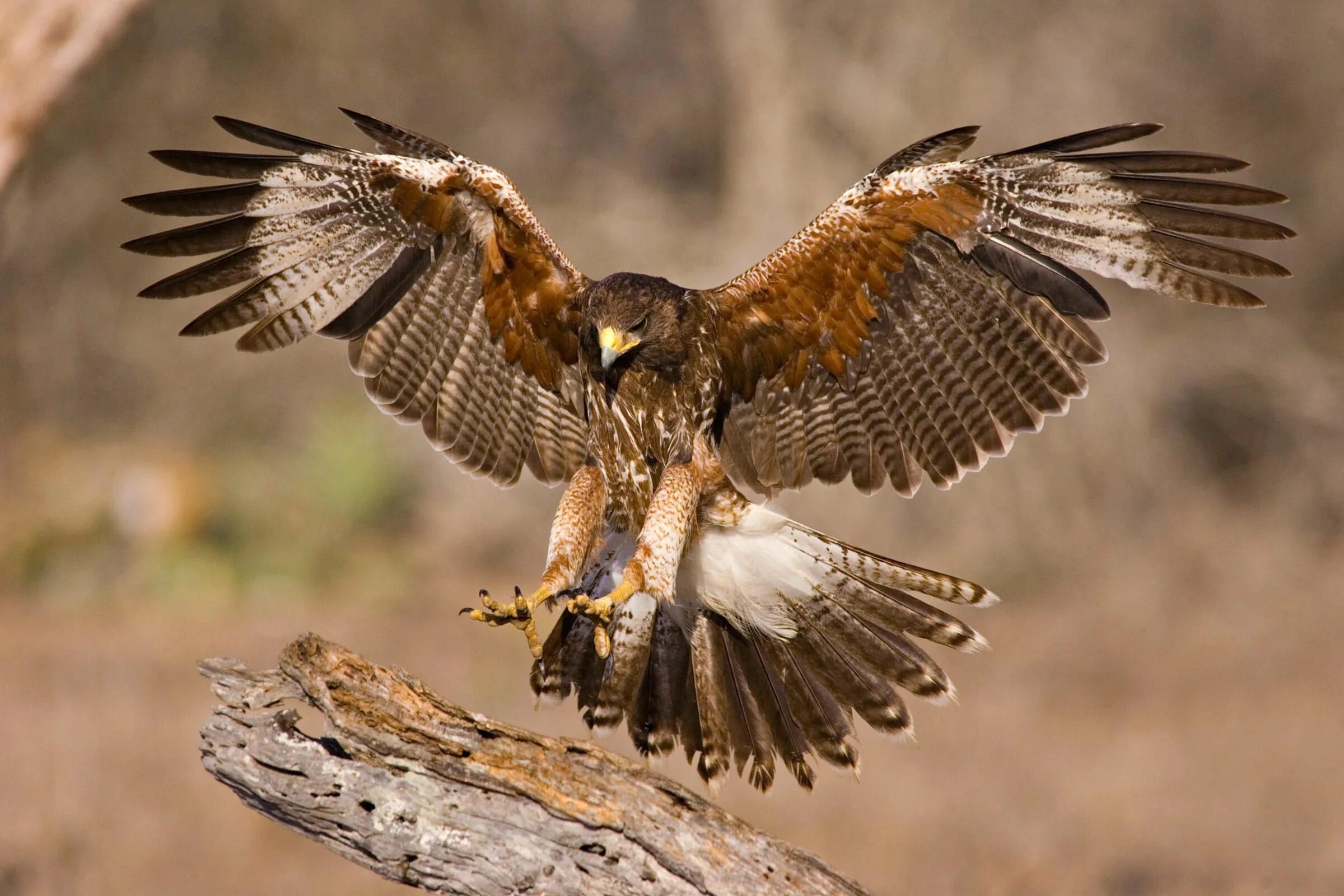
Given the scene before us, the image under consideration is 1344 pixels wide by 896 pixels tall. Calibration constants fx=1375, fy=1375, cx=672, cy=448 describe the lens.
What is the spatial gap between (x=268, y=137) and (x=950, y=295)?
2.58 metres

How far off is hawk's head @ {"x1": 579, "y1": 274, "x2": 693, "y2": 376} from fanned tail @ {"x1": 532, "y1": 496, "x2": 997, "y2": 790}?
77 centimetres

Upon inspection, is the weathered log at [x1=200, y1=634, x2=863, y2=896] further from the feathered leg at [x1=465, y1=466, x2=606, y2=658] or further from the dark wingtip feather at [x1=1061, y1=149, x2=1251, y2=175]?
the dark wingtip feather at [x1=1061, y1=149, x2=1251, y2=175]

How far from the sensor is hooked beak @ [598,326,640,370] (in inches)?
202

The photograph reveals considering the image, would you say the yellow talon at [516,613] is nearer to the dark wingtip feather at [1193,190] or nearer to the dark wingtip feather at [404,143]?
the dark wingtip feather at [404,143]

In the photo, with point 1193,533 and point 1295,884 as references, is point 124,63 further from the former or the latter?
point 1295,884

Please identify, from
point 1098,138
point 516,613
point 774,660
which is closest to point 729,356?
point 774,660

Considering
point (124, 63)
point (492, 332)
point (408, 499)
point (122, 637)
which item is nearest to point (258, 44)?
A: point (124, 63)

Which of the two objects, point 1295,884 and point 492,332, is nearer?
point 492,332

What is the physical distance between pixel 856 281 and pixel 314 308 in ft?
6.89

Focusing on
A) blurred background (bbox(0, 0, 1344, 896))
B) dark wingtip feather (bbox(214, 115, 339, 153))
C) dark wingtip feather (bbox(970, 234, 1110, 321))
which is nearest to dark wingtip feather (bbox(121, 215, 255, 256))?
dark wingtip feather (bbox(214, 115, 339, 153))

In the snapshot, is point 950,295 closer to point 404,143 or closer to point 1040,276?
point 1040,276

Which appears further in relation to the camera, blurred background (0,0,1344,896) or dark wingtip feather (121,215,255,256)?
blurred background (0,0,1344,896)

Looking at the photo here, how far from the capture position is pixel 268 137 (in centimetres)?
491

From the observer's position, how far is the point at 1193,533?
14.7 meters
